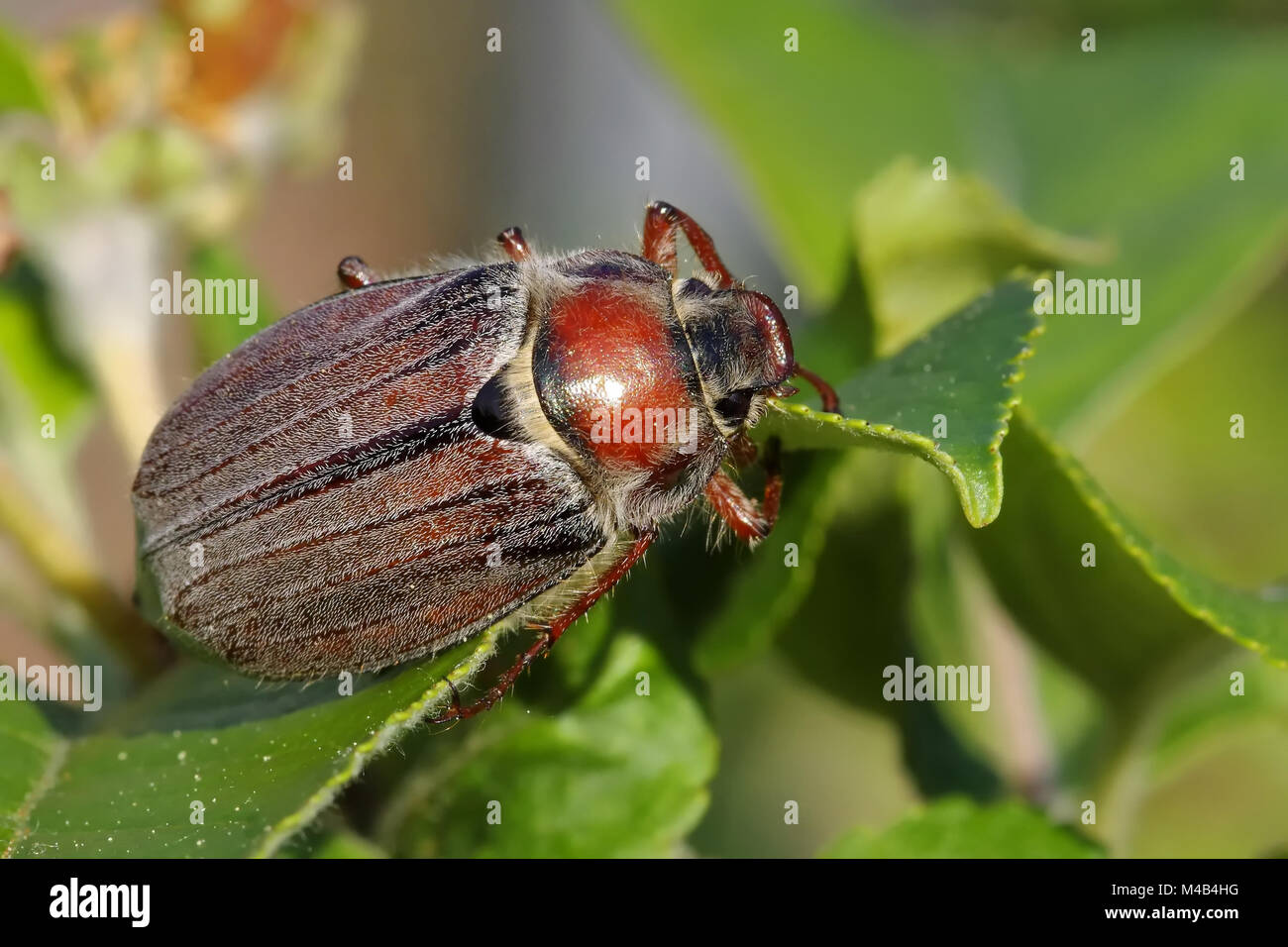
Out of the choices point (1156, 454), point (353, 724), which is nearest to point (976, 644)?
point (353, 724)

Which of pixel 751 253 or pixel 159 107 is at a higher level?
pixel 751 253

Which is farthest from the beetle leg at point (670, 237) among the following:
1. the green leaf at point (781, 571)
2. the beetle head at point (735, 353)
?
the green leaf at point (781, 571)

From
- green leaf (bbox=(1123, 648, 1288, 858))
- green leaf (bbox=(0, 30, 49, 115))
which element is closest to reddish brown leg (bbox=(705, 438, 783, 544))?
green leaf (bbox=(1123, 648, 1288, 858))

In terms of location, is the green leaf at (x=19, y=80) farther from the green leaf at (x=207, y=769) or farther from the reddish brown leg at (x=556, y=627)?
the reddish brown leg at (x=556, y=627)

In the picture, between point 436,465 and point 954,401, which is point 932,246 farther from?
point 436,465
